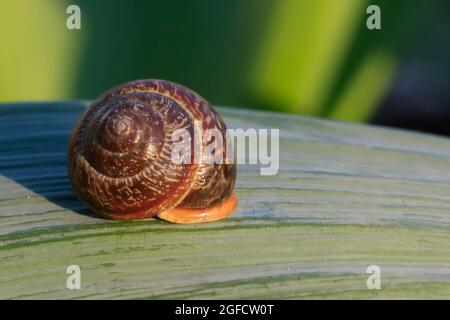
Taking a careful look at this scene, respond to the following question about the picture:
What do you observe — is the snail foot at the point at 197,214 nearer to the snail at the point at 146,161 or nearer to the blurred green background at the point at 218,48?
the snail at the point at 146,161

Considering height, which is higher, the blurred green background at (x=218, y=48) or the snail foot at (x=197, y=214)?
the blurred green background at (x=218, y=48)

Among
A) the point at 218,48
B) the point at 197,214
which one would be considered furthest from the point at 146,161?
the point at 218,48

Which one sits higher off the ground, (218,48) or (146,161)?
(218,48)

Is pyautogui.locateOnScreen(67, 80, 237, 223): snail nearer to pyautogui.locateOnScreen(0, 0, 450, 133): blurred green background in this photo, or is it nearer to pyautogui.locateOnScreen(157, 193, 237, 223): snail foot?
pyautogui.locateOnScreen(157, 193, 237, 223): snail foot

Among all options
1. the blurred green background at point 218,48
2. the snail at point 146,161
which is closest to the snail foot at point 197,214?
the snail at point 146,161

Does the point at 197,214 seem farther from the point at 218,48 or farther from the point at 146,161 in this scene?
the point at 218,48
